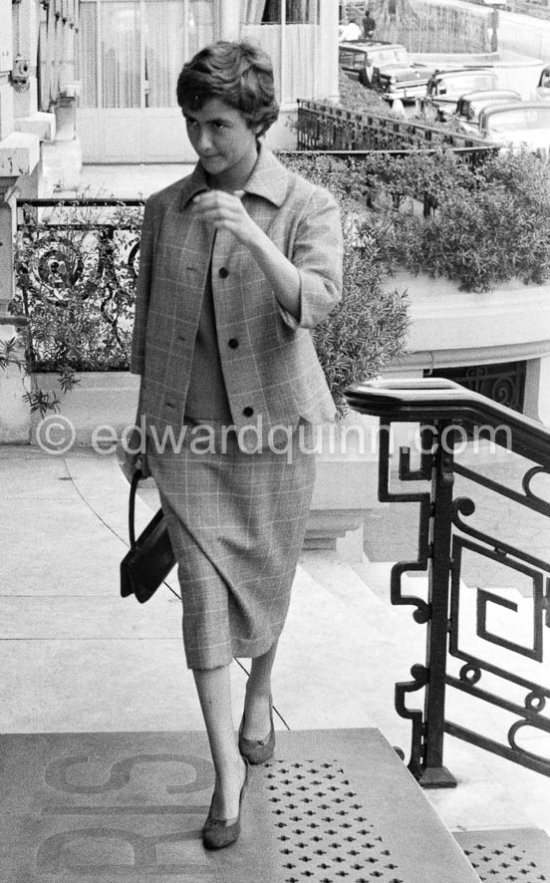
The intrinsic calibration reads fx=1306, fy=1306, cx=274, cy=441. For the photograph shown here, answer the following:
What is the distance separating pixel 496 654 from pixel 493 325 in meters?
4.92

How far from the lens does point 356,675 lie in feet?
16.6

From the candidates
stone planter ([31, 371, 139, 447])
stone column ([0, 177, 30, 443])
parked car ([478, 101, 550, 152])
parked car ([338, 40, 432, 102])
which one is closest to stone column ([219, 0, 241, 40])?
parked car ([478, 101, 550, 152])

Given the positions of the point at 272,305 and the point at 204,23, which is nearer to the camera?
the point at 272,305

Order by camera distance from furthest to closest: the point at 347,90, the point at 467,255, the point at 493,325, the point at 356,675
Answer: the point at 347,90 < the point at 493,325 < the point at 467,255 < the point at 356,675

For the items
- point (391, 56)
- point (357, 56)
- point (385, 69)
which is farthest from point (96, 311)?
point (357, 56)

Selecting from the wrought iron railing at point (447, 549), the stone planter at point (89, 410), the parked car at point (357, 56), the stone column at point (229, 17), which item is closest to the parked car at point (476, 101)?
the stone column at point (229, 17)

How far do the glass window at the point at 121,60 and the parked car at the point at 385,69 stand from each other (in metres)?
13.4

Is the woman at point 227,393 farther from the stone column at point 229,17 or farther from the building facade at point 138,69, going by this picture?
the stone column at point 229,17

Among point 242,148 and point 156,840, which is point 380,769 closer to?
point 156,840

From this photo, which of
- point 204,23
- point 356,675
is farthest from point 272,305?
point 204,23

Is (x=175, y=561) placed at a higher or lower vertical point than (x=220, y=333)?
lower

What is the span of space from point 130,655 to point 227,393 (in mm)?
1911

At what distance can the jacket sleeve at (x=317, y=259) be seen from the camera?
10.2ft

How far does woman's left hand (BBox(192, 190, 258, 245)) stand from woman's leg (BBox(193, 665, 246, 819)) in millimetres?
1097
